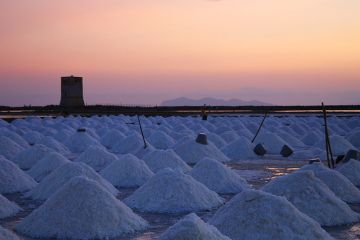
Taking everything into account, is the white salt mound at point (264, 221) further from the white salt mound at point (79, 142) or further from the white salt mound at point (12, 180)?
the white salt mound at point (79, 142)

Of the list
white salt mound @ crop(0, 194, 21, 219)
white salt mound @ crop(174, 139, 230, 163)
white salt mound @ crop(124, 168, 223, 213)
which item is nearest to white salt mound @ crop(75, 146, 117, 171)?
white salt mound @ crop(174, 139, 230, 163)

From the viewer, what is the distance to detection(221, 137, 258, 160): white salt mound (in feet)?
47.8

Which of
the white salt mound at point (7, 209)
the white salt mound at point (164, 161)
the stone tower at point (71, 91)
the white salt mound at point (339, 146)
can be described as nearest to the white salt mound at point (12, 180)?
the white salt mound at point (7, 209)

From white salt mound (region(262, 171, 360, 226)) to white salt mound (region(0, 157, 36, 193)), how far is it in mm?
4228

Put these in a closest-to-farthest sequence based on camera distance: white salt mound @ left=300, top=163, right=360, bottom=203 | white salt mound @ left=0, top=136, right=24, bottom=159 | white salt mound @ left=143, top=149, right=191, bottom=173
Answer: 1. white salt mound @ left=300, top=163, right=360, bottom=203
2. white salt mound @ left=143, top=149, right=191, bottom=173
3. white salt mound @ left=0, top=136, right=24, bottom=159

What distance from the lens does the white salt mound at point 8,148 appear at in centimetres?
1379

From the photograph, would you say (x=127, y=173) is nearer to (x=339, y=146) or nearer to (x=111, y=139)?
(x=339, y=146)

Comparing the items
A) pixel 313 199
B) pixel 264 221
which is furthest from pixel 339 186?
pixel 264 221

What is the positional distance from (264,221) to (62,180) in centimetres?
415

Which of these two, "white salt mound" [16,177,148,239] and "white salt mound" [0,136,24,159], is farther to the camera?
"white salt mound" [0,136,24,159]

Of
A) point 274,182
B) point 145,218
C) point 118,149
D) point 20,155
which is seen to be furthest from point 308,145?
point 145,218

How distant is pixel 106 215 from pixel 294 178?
8.63ft

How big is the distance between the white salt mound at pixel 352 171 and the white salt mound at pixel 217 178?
1.84 meters

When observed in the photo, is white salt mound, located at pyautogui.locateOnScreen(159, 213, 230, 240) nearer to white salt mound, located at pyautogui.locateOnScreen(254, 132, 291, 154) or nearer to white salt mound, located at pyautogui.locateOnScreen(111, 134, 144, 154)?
white salt mound, located at pyautogui.locateOnScreen(111, 134, 144, 154)
